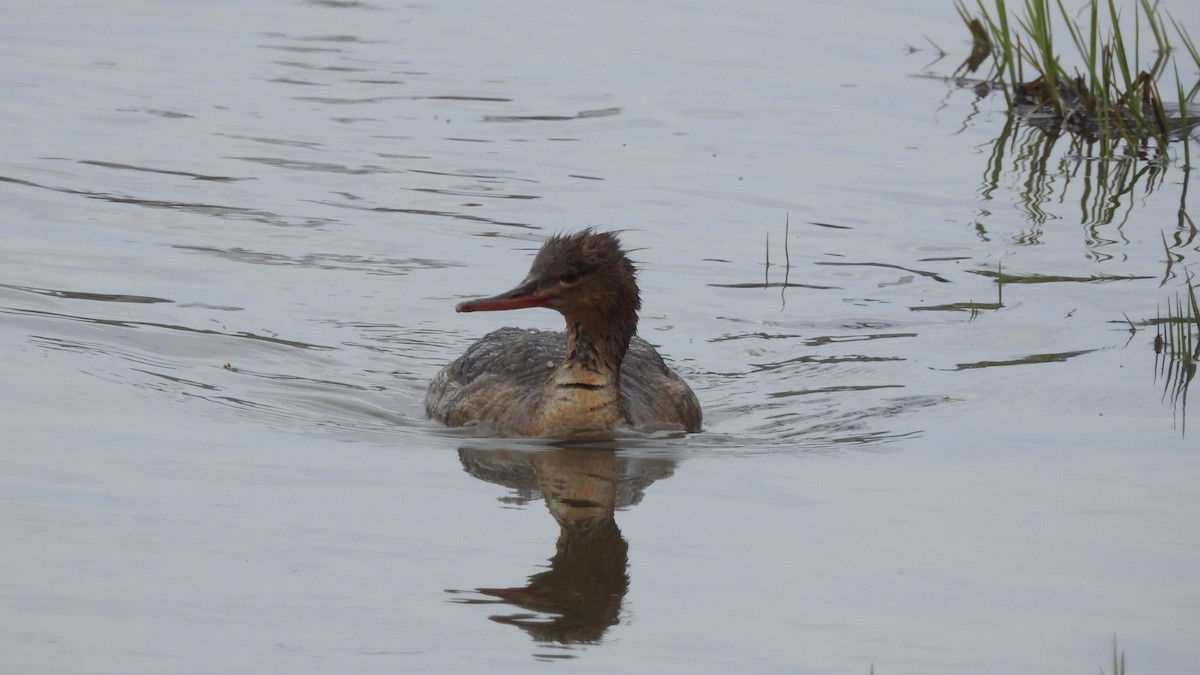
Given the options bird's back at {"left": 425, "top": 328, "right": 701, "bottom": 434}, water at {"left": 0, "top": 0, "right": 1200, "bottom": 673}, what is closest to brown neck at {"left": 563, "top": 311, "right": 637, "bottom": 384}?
bird's back at {"left": 425, "top": 328, "right": 701, "bottom": 434}

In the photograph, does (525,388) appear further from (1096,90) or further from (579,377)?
(1096,90)

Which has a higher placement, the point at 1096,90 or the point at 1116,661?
the point at 1096,90

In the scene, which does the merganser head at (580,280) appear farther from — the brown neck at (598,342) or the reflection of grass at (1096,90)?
the reflection of grass at (1096,90)

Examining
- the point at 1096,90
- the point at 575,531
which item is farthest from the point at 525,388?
the point at 1096,90

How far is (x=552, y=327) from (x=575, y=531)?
5.71 m

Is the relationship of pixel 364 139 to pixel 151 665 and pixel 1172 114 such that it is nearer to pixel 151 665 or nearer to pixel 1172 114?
pixel 1172 114

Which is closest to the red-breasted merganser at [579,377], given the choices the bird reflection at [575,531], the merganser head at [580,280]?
the merganser head at [580,280]

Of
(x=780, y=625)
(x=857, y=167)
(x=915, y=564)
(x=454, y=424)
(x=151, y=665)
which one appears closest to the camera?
(x=151, y=665)

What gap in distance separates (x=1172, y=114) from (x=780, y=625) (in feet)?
41.5

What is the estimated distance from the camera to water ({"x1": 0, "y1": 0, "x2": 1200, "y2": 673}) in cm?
646

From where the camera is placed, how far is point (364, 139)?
16328mm

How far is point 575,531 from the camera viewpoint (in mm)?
7633

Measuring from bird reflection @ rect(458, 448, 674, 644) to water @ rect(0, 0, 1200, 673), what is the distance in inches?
1.1

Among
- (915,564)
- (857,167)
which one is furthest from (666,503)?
(857,167)
